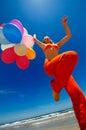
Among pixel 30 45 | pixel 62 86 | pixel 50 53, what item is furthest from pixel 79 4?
pixel 62 86

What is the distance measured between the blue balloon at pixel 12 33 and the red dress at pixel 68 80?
765 mm

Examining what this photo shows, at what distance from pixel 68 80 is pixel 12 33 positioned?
105 centimetres

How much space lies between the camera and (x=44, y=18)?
16.9ft

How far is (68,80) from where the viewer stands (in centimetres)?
260

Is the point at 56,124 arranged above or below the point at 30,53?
below

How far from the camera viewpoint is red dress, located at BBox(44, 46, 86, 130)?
2457mm

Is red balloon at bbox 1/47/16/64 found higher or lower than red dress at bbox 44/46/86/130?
higher

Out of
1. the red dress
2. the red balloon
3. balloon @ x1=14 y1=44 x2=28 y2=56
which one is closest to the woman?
the red dress

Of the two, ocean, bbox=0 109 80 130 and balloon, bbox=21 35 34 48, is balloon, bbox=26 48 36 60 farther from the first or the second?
ocean, bbox=0 109 80 130

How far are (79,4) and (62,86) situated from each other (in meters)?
2.86

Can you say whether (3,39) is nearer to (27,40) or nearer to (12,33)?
(12,33)

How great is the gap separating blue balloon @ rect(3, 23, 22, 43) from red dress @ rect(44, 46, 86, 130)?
765 millimetres

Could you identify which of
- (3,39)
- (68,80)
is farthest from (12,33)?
(68,80)

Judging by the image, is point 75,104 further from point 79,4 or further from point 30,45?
point 79,4
